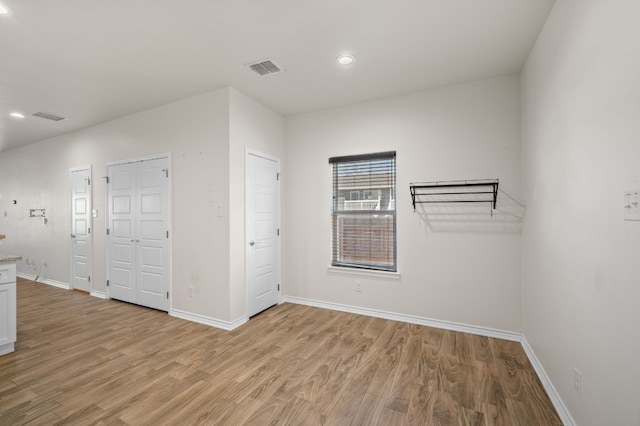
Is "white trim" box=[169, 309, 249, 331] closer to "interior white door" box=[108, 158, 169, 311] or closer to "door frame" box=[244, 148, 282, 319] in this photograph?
"door frame" box=[244, 148, 282, 319]

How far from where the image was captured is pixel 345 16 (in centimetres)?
217

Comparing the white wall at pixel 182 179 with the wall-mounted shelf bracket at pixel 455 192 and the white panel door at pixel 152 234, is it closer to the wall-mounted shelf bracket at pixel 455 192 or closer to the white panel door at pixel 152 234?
the white panel door at pixel 152 234

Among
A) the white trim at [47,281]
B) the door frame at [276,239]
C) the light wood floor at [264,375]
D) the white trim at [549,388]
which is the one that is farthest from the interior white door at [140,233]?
the white trim at [549,388]

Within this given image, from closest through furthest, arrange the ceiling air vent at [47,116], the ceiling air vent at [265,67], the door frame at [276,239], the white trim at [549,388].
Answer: the white trim at [549,388] → the ceiling air vent at [265,67] → the door frame at [276,239] → the ceiling air vent at [47,116]

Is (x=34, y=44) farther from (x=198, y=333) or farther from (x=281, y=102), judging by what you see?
(x=198, y=333)

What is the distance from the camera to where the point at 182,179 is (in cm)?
367

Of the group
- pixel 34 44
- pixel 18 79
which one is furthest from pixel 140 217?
pixel 34 44

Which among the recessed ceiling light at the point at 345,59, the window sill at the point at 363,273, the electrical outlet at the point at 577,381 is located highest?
the recessed ceiling light at the point at 345,59

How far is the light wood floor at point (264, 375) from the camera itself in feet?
6.21

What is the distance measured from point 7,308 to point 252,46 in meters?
3.46

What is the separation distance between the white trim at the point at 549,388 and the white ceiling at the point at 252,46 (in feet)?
9.19

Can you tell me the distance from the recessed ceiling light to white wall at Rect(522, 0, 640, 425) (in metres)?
1.58

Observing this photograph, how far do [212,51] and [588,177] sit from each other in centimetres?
307

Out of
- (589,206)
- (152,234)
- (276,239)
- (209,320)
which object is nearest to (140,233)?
(152,234)
